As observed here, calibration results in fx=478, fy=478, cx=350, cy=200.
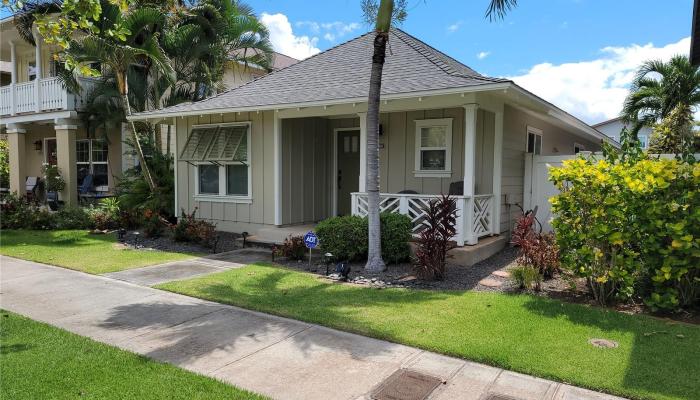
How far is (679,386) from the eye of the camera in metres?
3.58

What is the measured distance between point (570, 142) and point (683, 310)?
10669 mm

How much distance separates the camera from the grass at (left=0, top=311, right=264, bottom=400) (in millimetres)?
3402

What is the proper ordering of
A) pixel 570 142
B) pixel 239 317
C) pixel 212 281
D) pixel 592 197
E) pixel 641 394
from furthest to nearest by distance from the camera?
pixel 570 142 → pixel 212 281 → pixel 592 197 → pixel 239 317 → pixel 641 394

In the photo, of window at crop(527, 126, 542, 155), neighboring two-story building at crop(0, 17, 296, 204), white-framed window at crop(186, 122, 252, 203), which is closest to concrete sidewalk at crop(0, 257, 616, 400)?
white-framed window at crop(186, 122, 252, 203)

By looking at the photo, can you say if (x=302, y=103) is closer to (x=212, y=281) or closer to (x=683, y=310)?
(x=212, y=281)

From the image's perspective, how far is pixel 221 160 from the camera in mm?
10914

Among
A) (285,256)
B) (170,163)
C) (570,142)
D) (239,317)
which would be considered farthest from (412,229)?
(570,142)

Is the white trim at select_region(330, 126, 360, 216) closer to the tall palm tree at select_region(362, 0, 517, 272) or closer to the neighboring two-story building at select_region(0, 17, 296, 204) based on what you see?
the tall palm tree at select_region(362, 0, 517, 272)

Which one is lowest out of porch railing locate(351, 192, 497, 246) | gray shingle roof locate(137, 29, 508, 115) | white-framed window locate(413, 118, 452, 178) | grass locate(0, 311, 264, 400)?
grass locate(0, 311, 264, 400)

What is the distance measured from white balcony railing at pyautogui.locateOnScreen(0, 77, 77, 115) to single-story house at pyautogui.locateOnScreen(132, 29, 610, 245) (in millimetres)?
4682

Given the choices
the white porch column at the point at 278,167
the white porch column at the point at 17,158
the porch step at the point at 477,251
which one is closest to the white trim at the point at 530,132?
Result: the porch step at the point at 477,251

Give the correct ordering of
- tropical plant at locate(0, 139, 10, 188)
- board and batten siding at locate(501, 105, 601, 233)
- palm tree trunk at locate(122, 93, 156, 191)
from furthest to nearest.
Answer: tropical plant at locate(0, 139, 10, 188) → palm tree trunk at locate(122, 93, 156, 191) → board and batten siding at locate(501, 105, 601, 233)

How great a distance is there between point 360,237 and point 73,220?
893 cm

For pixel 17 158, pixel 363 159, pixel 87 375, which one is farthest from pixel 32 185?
pixel 87 375
